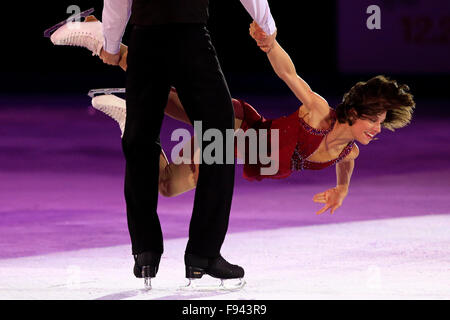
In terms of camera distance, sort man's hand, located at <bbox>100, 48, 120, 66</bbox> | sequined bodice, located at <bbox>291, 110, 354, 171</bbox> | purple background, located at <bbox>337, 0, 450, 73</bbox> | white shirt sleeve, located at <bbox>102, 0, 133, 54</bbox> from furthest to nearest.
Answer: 1. purple background, located at <bbox>337, 0, 450, 73</bbox>
2. sequined bodice, located at <bbox>291, 110, 354, 171</bbox>
3. man's hand, located at <bbox>100, 48, 120, 66</bbox>
4. white shirt sleeve, located at <bbox>102, 0, 133, 54</bbox>

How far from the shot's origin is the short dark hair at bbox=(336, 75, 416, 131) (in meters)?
4.12

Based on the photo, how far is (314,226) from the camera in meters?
5.41

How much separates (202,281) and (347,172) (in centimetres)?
88

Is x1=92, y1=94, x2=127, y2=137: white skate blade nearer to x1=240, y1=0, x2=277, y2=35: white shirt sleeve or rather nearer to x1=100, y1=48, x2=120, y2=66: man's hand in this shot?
x1=100, y1=48, x2=120, y2=66: man's hand

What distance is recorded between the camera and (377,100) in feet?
13.5

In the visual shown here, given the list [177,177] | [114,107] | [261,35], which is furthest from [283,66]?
[114,107]

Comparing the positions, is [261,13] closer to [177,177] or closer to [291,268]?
[177,177]

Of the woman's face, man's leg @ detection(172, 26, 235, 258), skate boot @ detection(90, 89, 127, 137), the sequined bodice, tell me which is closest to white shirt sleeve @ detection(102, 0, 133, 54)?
man's leg @ detection(172, 26, 235, 258)

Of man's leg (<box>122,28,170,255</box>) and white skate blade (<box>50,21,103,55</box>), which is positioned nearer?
man's leg (<box>122,28,170,255</box>)

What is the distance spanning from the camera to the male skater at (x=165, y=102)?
143 inches

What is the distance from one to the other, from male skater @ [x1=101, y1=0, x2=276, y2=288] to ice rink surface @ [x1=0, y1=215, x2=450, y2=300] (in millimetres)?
178

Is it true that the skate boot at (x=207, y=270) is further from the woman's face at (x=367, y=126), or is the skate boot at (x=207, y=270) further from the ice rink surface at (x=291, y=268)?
the woman's face at (x=367, y=126)

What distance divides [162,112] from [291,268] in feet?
3.37

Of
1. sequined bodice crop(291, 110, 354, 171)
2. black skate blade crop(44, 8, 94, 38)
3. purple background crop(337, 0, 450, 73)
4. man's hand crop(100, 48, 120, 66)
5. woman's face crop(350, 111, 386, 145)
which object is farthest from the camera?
purple background crop(337, 0, 450, 73)
